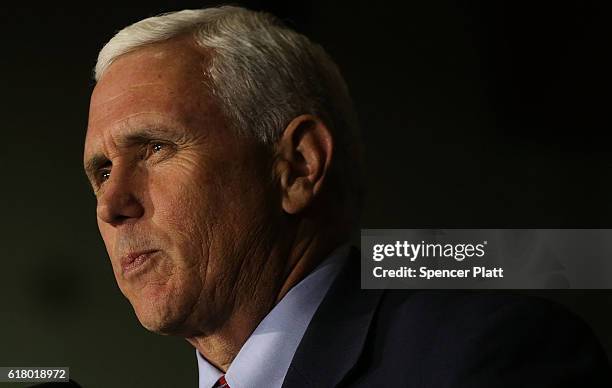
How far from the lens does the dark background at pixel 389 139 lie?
1.37 m

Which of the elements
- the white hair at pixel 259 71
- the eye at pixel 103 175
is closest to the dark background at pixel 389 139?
the white hair at pixel 259 71

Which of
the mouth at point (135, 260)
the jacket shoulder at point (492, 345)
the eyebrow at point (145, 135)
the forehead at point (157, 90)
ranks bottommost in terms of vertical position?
the jacket shoulder at point (492, 345)

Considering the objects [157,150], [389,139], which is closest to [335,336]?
[157,150]

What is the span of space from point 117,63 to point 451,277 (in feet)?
1.92

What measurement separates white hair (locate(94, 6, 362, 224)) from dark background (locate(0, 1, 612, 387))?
13.4 inches

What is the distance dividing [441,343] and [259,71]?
39 cm

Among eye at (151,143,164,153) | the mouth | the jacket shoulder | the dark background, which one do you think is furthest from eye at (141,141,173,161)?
the dark background

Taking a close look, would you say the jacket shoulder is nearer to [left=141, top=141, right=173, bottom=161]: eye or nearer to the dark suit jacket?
the dark suit jacket

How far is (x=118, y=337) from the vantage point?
146 cm

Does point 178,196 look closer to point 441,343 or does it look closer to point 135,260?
point 135,260

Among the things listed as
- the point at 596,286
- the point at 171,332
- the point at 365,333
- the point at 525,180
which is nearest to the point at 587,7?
the point at 525,180

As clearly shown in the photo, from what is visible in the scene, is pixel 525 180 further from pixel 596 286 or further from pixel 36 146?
pixel 36 146

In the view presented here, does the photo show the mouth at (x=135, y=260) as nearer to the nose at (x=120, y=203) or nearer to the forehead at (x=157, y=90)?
Answer: the nose at (x=120, y=203)

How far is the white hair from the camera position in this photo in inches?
39.8
